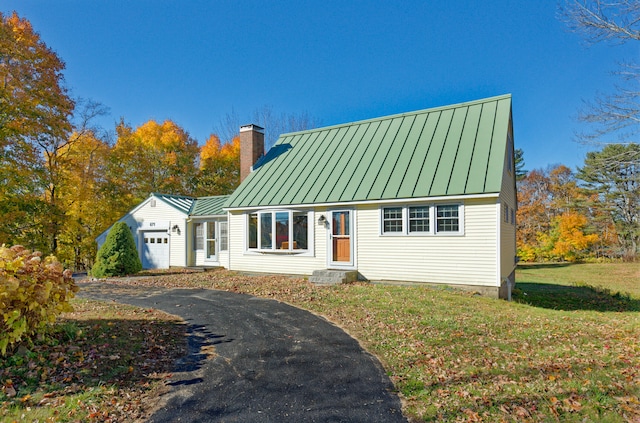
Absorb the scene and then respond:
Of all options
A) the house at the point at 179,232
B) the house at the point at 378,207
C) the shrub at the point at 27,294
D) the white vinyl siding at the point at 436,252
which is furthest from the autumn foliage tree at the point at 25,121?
the white vinyl siding at the point at 436,252

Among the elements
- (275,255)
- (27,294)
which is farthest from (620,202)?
(27,294)

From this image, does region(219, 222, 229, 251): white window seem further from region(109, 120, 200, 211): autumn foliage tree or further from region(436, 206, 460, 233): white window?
region(109, 120, 200, 211): autumn foliage tree

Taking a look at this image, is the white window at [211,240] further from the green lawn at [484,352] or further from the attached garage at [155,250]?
the green lawn at [484,352]

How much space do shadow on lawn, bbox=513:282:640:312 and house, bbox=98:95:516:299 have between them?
116 cm

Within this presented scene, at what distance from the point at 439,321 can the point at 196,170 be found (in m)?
27.9

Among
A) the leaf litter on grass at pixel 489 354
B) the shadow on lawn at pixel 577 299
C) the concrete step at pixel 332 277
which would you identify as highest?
the concrete step at pixel 332 277

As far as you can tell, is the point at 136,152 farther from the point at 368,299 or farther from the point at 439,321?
the point at 439,321

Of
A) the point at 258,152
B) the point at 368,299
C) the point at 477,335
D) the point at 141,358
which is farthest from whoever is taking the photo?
the point at 258,152

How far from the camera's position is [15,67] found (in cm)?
1514

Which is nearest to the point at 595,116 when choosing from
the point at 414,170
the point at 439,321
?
the point at 414,170

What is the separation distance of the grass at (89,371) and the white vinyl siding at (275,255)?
7.15 m

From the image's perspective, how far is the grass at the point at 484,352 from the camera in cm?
406

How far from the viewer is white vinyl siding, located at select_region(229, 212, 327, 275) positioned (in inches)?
542

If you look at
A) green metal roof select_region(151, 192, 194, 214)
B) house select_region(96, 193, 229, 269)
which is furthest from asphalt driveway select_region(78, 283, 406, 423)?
green metal roof select_region(151, 192, 194, 214)
